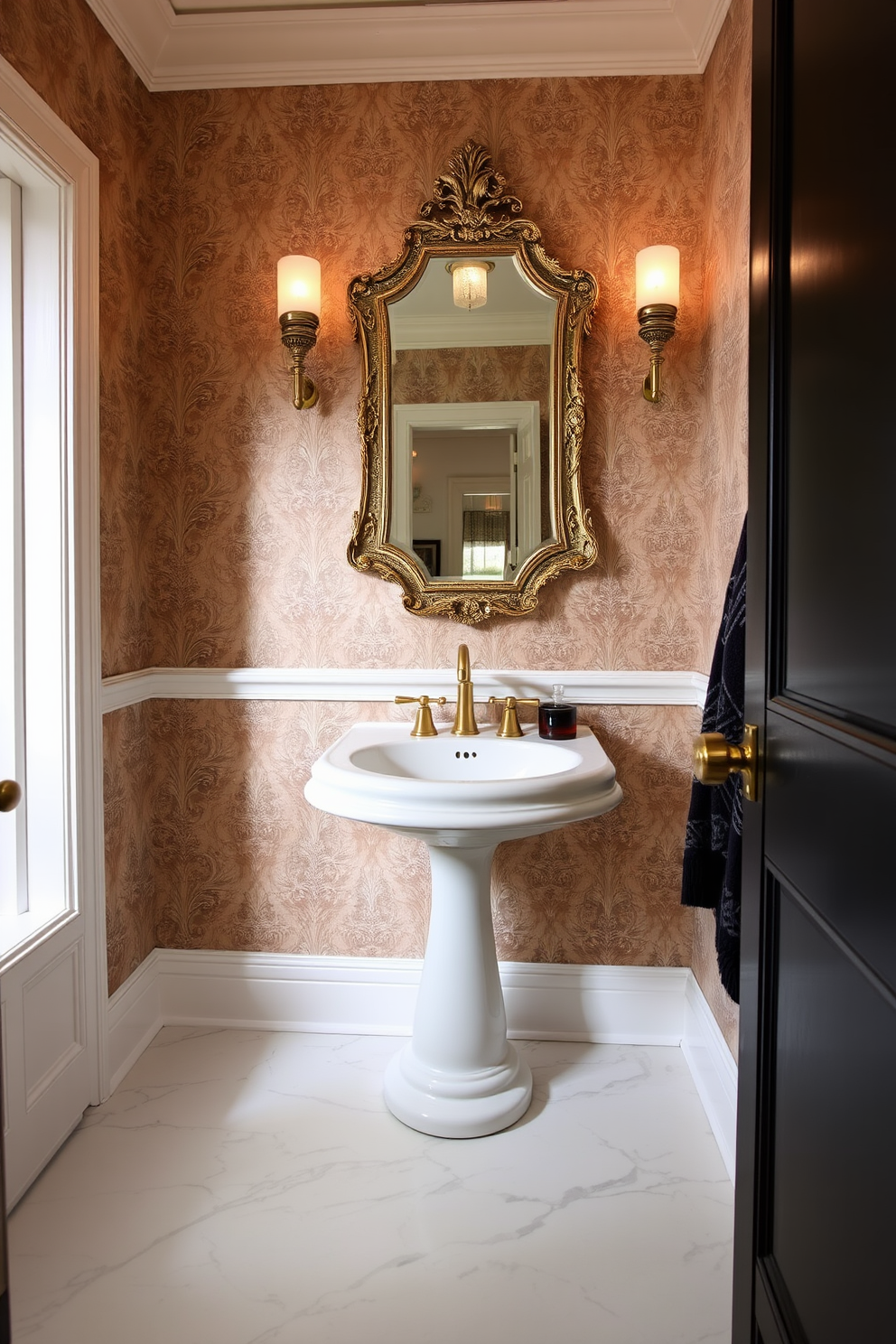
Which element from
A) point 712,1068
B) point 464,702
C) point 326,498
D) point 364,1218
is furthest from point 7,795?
point 712,1068

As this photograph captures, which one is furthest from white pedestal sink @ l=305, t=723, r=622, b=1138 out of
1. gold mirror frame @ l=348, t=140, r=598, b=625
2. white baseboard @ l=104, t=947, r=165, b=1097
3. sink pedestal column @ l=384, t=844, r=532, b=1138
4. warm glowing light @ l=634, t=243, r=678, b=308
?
warm glowing light @ l=634, t=243, r=678, b=308

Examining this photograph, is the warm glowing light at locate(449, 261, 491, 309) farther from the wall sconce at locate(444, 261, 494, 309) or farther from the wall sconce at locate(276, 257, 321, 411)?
the wall sconce at locate(276, 257, 321, 411)

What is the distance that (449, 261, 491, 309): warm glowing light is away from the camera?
2.05 meters

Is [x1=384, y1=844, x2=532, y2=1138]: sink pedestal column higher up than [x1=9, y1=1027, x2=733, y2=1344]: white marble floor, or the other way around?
[x1=384, y1=844, x2=532, y2=1138]: sink pedestal column

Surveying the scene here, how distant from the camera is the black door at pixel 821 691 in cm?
61

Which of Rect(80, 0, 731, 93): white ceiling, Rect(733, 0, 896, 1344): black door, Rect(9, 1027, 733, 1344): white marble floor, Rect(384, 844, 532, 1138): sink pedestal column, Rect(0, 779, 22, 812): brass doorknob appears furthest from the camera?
Rect(80, 0, 731, 93): white ceiling

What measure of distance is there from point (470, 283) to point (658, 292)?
1.50ft

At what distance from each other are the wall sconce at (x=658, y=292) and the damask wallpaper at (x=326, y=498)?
0.38 ft

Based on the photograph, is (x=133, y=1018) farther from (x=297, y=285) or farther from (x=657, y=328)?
(x=657, y=328)

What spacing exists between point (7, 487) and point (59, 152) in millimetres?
670

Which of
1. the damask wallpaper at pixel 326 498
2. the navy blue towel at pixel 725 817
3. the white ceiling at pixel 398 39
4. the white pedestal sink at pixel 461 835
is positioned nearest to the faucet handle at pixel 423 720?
the white pedestal sink at pixel 461 835

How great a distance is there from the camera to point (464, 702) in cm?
202

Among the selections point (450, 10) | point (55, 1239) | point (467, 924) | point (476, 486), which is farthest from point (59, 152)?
point (55, 1239)

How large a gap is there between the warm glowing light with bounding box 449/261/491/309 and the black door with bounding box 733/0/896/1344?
120 centimetres
